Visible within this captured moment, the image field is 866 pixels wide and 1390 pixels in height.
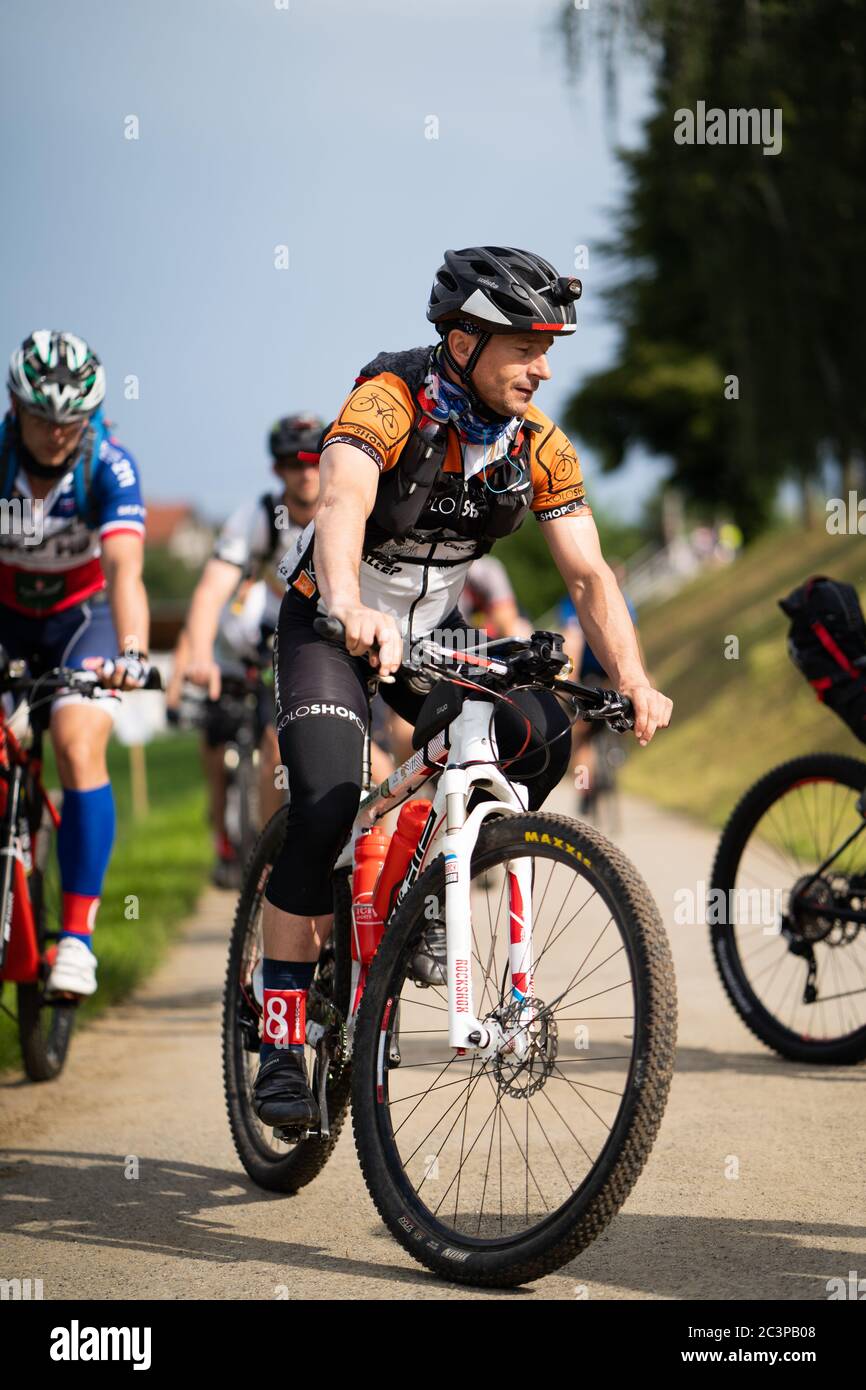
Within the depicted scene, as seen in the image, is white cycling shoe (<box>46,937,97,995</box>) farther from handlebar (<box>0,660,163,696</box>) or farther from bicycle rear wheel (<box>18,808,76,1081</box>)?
handlebar (<box>0,660,163,696</box>)

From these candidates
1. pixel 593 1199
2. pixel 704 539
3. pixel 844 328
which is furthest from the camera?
pixel 704 539

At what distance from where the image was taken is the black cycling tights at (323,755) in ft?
13.8

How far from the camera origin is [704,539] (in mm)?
72562

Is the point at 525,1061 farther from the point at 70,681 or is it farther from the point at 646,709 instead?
the point at 70,681

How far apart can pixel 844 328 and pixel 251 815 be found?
13908 millimetres

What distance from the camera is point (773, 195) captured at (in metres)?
19.9

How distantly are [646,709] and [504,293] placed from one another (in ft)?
3.48

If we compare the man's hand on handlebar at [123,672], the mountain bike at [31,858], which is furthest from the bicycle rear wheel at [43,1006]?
the man's hand on handlebar at [123,672]

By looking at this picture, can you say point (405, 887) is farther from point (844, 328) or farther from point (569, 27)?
point (844, 328)

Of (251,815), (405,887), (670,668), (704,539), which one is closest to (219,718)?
(251,815)

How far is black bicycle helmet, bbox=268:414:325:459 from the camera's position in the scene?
7.53m

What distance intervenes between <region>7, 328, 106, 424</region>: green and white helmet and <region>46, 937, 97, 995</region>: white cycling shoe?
1778mm

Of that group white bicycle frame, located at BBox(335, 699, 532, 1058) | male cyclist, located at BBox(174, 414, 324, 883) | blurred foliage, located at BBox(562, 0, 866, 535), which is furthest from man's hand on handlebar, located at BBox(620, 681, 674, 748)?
blurred foliage, located at BBox(562, 0, 866, 535)

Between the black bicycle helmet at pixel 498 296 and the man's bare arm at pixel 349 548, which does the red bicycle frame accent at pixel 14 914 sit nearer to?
the man's bare arm at pixel 349 548
